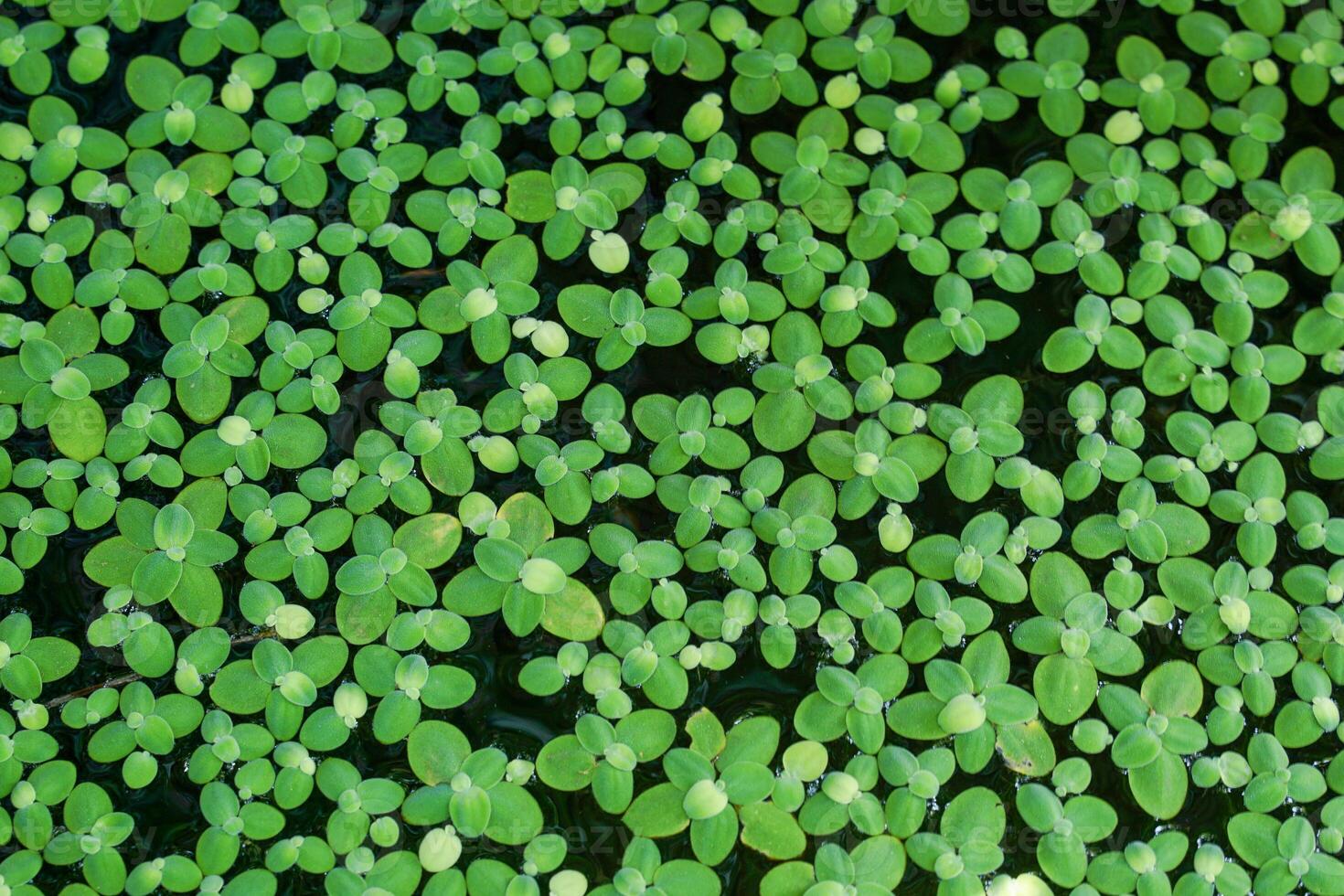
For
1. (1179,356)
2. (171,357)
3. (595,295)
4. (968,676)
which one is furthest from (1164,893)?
(171,357)

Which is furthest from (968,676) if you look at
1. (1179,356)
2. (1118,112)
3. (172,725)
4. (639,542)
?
(172,725)

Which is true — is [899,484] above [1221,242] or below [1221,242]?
below

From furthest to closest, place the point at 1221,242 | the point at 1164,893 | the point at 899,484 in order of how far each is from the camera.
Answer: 1. the point at 1221,242
2. the point at 899,484
3. the point at 1164,893

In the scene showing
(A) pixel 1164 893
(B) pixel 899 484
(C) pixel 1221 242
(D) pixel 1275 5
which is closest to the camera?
(A) pixel 1164 893

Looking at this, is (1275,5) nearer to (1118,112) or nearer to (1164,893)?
(1118,112)

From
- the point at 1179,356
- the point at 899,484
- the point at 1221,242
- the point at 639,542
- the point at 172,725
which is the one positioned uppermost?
the point at 1221,242

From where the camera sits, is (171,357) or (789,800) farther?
(171,357)

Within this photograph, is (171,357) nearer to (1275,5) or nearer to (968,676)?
(968,676)
